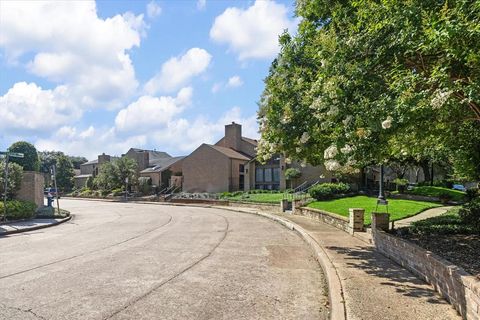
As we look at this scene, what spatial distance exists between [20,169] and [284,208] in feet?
56.0

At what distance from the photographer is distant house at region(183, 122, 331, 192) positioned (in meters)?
46.9

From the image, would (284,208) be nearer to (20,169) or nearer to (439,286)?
(20,169)

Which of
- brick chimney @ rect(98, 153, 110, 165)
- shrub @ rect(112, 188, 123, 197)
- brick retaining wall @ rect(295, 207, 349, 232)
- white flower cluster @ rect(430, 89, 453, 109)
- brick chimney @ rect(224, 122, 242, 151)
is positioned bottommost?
brick retaining wall @ rect(295, 207, 349, 232)

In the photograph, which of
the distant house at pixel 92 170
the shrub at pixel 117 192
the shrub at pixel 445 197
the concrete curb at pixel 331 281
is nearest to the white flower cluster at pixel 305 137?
the concrete curb at pixel 331 281

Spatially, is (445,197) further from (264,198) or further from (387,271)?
(387,271)

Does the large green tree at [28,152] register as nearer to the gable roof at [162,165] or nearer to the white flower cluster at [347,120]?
the gable roof at [162,165]

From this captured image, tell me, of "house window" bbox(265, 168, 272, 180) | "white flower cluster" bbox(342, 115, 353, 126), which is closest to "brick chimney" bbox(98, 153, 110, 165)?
"house window" bbox(265, 168, 272, 180)

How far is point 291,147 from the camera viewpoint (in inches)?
436

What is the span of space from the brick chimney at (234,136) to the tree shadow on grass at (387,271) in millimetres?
45567

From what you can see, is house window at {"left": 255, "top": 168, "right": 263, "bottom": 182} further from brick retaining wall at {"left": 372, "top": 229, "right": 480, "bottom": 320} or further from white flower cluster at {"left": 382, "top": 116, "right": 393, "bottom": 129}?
white flower cluster at {"left": 382, "top": 116, "right": 393, "bottom": 129}

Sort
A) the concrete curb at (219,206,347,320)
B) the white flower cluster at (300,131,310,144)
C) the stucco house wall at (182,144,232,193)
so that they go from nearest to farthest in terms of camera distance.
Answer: the concrete curb at (219,206,347,320) → the white flower cluster at (300,131,310,144) → the stucco house wall at (182,144,232,193)

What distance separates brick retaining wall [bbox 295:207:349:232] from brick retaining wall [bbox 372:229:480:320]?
5.71 meters

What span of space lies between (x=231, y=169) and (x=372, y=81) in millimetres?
42257

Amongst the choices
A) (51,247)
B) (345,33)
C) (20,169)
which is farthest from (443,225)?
(20,169)
